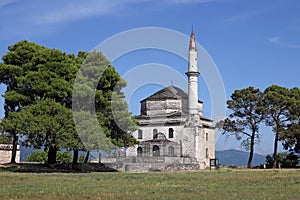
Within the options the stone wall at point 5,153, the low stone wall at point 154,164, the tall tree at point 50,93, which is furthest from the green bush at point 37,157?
the tall tree at point 50,93

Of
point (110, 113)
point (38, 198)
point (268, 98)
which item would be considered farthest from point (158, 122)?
point (38, 198)

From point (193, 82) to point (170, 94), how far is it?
23.7 feet

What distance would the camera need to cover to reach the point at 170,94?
218 ft

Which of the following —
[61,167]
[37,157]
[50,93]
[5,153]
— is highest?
[50,93]

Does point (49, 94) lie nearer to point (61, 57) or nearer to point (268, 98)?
point (61, 57)

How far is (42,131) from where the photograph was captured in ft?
103

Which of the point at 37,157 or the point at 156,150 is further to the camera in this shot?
the point at 37,157

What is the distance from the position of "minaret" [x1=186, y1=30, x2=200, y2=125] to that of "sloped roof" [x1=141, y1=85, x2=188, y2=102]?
229 inches

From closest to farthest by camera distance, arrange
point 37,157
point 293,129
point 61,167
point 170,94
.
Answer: point 61,167, point 293,129, point 170,94, point 37,157

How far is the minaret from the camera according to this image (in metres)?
59.7

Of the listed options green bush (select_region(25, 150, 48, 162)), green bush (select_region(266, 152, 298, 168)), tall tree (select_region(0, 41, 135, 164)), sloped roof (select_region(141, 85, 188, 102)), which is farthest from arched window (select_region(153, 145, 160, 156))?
tall tree (select_region(0, 41, 135, 164))

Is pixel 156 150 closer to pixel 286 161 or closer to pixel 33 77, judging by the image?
pixel 286 161

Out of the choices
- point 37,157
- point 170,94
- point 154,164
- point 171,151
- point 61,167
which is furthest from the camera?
point 37,157

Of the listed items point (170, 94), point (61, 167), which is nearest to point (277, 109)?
point (170, 94)
